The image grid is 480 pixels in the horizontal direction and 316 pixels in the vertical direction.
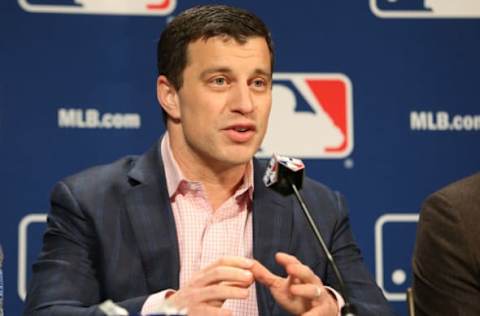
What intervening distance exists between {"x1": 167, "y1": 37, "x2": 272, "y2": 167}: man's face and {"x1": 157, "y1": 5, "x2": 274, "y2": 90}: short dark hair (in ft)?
0.06

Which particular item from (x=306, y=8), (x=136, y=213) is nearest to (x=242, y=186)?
(x=136, y=213)

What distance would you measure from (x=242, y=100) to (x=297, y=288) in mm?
545

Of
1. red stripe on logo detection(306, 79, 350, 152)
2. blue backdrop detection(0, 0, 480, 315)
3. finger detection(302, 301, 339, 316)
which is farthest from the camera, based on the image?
red stripe on logo detection(306, 79, 350, 152)

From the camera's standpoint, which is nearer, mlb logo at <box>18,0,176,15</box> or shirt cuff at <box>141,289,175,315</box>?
shirt cuff at <box>141,289,175,315</box>

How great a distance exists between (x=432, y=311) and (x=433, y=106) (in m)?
1.09

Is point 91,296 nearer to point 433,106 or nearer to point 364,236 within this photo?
point 364,236

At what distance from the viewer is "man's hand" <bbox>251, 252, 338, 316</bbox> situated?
191cm

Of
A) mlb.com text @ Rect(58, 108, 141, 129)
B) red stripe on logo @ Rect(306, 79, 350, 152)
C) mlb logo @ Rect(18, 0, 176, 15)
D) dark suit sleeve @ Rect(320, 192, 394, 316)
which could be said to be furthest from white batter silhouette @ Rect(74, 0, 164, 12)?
dark suit sleeve @ Rect(320, 192, 394, 316)

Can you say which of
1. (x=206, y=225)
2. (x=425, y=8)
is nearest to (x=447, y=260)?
(x=206, y=225)

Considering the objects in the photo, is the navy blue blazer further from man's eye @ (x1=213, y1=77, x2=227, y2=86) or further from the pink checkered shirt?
man's eye @ (x1=213, y1=77, x2=227, y2=86)

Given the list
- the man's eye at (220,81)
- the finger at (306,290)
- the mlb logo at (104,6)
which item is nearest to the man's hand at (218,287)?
the finger at (306,290)

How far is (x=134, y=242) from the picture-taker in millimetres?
2281

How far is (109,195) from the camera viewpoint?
2.34 m

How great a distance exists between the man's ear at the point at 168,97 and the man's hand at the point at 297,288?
626mm
